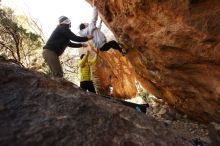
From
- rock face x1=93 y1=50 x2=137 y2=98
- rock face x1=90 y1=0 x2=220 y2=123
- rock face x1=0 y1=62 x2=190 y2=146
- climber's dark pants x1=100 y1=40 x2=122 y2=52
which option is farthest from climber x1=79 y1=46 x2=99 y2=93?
rock face x1=93 y1=50 x2=137 y2=98

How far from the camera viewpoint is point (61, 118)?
2824 millimetres

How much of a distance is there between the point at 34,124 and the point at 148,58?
258 inches

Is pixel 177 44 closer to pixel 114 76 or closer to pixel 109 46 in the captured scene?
pixel 109 46

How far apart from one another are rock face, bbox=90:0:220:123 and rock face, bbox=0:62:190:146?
4.02m

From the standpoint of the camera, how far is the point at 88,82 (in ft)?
28.7

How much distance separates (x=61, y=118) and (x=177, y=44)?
5170 mm

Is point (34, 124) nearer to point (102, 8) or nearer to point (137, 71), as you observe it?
point (102, 8)

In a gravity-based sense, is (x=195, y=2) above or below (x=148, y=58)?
above

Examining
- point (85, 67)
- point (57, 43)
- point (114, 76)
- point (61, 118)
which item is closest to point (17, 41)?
point (114, 76)

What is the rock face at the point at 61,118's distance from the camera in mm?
2555

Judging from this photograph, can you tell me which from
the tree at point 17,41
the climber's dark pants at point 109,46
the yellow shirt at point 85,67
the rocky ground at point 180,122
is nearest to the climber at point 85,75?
the yellow shirt at point 85,67

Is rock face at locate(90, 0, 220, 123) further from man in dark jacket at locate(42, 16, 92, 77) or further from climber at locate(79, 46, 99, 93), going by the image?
man in dark jacket at locate(42, 16, 92, 77)

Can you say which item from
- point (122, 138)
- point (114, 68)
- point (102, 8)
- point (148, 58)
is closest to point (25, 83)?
point (122, 138)

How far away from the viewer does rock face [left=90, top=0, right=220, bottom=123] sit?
6898 millimetres
